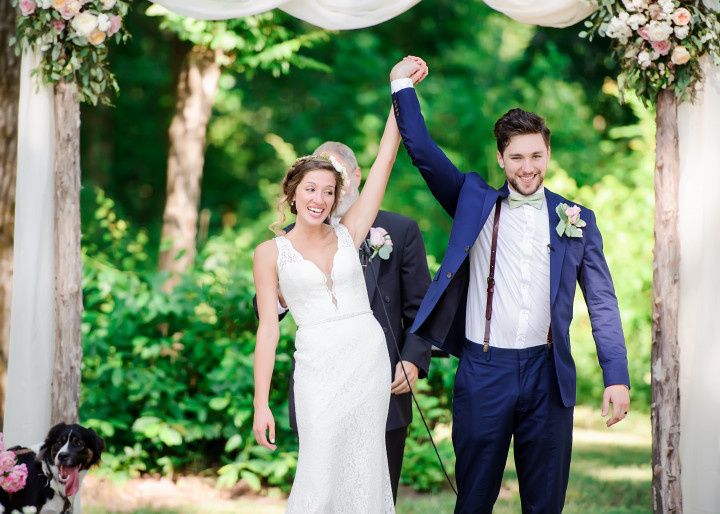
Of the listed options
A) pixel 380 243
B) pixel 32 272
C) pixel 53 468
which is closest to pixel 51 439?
pixel 53 468

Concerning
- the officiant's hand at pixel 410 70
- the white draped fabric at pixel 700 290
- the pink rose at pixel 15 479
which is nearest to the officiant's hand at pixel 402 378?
the officiant's hand at pixel 410 70

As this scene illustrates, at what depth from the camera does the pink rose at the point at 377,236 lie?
12.7 ft

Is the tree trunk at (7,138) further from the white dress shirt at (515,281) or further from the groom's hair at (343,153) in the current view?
the white dress shirt at (515,281)

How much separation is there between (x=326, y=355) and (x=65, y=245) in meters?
1.67

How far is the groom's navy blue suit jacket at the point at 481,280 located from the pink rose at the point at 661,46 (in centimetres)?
112

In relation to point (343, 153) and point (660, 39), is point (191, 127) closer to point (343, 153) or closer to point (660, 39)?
point (343, 153)

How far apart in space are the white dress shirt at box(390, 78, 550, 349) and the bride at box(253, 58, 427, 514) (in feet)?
1.23

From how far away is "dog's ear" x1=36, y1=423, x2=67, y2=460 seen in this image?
12.9ft

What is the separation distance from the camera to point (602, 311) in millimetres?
3391

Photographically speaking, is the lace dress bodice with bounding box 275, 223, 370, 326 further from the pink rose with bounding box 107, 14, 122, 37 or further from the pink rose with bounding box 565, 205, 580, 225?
the pink rose with bounding box 107, 14, 122, 37

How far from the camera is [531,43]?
883 cm

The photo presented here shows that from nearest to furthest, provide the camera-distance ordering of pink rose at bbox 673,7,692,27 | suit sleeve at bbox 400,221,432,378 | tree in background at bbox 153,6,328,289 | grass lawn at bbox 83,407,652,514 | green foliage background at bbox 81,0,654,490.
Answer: suit sleeve at bbox 400,221,432,378
pink rose at bbox 673,7,692,27
grass lawn at bbox 83,407,652,514
green foliage background at bbox 81,0,654,490
tree in background at bbox 153,6,328,289

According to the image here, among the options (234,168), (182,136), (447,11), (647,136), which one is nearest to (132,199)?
(234,168)

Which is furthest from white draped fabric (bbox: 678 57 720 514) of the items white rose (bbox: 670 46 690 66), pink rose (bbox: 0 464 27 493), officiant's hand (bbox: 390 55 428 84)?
pink rose (bbox: 0 464 27 493)
